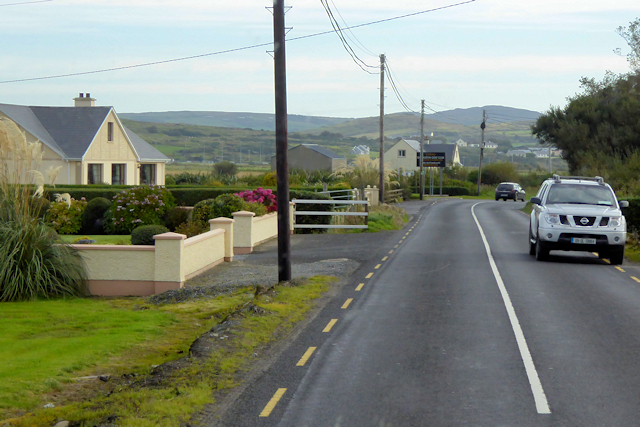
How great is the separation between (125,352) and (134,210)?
1555 centimetres

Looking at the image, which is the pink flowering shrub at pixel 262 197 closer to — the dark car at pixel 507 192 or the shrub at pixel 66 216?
the shrub at pixel 66 216

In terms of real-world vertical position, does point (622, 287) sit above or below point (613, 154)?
below

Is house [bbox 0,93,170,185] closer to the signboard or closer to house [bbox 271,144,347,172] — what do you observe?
the signboard

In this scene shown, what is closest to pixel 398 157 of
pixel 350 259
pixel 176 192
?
pixel 176 192

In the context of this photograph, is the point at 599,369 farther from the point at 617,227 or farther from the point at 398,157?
the point at 398,157

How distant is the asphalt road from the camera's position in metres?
6.67

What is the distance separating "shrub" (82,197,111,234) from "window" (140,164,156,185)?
68.1 feet

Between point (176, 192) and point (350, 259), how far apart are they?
1211 cm

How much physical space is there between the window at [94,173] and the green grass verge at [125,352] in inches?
1114

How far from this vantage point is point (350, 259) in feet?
62.1

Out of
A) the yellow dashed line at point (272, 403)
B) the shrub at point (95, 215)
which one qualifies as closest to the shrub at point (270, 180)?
the shrub at point (95, 215)

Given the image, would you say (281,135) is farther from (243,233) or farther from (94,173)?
(94,173)

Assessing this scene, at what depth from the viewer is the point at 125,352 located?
9648mm

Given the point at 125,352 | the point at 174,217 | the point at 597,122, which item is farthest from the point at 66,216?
the point at 597,122
